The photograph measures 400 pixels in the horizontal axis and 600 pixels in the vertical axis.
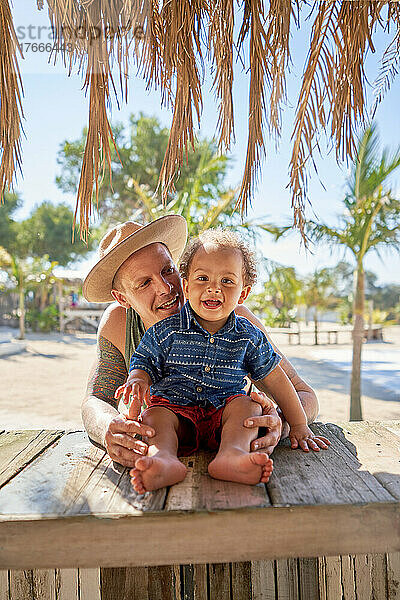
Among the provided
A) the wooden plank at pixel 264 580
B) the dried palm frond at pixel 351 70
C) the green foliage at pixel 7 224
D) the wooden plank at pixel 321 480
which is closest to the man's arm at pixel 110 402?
the wooden plank at pixel 321 480

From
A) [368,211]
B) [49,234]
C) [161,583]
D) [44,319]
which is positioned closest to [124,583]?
[161,583]

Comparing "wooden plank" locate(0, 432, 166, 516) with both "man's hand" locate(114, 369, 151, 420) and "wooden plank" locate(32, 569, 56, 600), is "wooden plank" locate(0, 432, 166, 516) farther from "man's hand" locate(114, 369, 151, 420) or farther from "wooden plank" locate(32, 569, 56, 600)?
"wooden plank" locate(32, 569, 56, 600)

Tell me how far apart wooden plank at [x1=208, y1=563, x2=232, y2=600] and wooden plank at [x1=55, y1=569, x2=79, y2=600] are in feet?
1.44

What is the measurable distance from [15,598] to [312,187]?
187cm

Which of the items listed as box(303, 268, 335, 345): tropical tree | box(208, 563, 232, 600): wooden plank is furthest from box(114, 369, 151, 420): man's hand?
box(303, 268, 335, 345): tropical tree

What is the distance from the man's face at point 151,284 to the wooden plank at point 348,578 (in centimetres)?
104

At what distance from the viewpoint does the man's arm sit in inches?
57.4

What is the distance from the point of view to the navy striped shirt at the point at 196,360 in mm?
1676

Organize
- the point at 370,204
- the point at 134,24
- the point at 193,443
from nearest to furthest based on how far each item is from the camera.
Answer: the point at 193,443 → the point at 134,24 → the point at 370,204

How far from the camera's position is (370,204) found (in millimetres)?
8039

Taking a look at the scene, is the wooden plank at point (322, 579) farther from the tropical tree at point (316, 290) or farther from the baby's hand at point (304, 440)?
the tropical tree at point (316, 290)

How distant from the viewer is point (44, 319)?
21.2m

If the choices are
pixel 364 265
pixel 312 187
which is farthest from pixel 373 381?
pixel 312 187

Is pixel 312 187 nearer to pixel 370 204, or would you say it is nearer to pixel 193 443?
pixel 193 443
